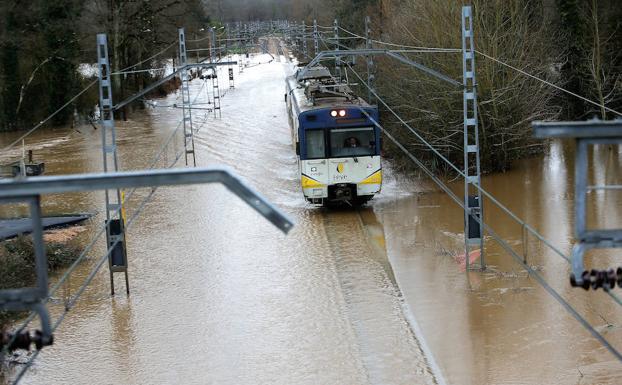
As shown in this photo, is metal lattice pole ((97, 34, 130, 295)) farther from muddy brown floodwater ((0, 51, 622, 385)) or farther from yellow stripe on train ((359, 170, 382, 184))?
→ yellow stripe on train ((359, 170, 382, 184))

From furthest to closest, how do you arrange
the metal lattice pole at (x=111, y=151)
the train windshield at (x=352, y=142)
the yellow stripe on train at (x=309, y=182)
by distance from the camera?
the yellow stripe on train at (x=309, y=182)
the train windshield at (x=352, y=142)
the metal lattice pole at (x=111, y=151)

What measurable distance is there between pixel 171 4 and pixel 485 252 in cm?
3396

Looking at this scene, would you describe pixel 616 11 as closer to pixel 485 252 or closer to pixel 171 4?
pixel 485 252

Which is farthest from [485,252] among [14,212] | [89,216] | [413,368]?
[14,212]

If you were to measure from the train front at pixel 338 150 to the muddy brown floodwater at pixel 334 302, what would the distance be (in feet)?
3.47

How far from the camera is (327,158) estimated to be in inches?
858

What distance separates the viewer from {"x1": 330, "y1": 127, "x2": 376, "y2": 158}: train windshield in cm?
2172

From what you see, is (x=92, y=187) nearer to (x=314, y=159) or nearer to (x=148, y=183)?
(x=148, y=183)

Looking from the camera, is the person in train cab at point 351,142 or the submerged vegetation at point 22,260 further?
the person in train cab at point 351,142

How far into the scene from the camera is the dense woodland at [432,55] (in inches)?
1065

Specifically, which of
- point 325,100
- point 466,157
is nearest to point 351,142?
point 325,100

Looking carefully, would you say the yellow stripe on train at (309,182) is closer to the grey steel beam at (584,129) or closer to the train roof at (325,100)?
the train roof at (325,100)

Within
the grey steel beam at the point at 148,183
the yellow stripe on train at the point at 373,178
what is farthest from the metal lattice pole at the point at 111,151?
the grey steel beam at the point at 148,183

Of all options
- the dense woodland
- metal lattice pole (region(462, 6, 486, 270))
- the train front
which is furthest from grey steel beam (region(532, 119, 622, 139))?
the dense woodland
